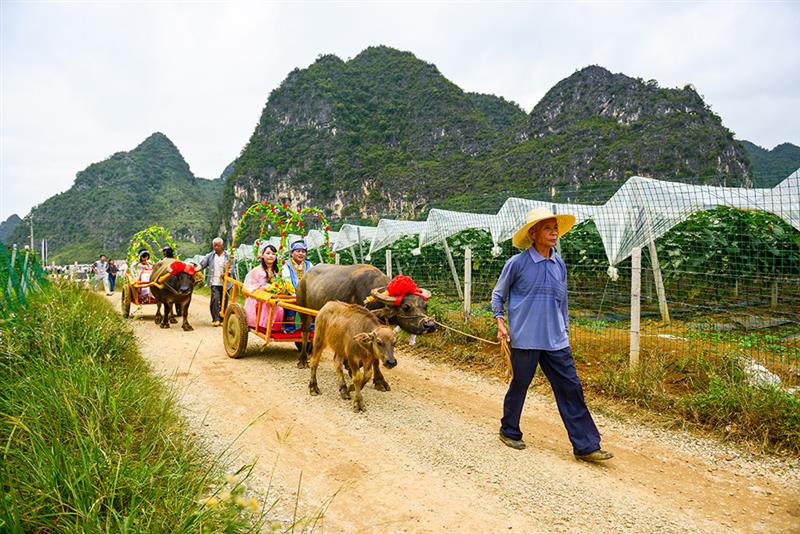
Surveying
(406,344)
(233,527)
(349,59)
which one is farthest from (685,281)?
(349,59)

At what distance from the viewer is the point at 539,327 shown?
151 inches

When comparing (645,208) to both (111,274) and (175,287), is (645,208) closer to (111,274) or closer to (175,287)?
(175,287)

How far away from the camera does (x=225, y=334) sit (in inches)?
290

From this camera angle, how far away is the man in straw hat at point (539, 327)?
3.79 meters

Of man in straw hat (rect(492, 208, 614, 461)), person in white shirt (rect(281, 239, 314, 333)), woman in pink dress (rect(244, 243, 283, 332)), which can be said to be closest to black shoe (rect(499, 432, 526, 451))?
man in straw hat (rect(492, 208, 614, 461))

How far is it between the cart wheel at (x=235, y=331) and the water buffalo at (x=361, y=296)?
106 centimetres

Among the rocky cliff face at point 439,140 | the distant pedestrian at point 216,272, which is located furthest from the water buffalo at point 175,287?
the rocky cliff face at point 439,140

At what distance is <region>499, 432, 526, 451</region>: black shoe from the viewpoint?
12.6ft

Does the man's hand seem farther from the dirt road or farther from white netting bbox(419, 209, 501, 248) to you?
white netting bbox(419, 209, 501, 248)

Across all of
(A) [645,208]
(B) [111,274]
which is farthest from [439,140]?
(A) [645,208]

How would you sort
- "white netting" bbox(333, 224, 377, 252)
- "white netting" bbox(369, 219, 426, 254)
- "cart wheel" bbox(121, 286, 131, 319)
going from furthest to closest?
"white netting" bbox(333, 224, 377, 252), "white netting" bbox(369, 219, 426, 254), "cart wheel" bbox(121, 286, 131, 319)

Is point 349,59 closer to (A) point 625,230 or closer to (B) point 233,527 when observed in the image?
(A) point 625,230

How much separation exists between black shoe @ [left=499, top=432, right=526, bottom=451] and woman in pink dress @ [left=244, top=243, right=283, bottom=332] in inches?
162

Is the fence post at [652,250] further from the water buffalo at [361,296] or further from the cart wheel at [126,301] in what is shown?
the cart wheel at [126,301]
